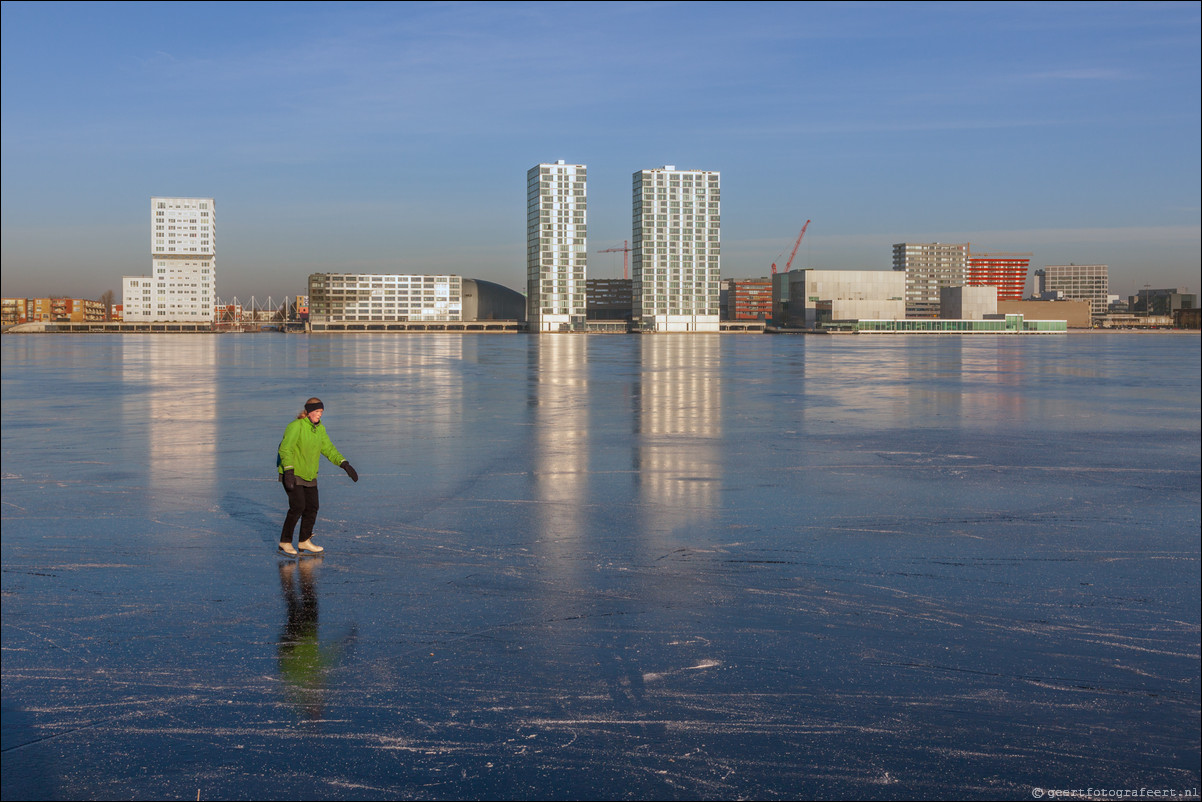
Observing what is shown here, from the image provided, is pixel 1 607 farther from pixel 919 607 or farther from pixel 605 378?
pixel 605 378

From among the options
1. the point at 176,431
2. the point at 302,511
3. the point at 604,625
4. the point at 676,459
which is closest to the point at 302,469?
the point at 302,511

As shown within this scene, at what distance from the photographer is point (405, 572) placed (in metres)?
9.76

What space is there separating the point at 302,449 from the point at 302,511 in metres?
0.66

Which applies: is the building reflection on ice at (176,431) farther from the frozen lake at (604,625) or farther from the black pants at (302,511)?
the black pants at (302,511)

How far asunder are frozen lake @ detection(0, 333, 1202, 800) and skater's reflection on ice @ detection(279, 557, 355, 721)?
0.04 m

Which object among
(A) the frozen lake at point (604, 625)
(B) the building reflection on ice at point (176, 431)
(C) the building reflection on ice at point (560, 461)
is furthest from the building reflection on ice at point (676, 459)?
(B) the building reflection on ice at point (176, 431)

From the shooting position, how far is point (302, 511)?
10398 mm

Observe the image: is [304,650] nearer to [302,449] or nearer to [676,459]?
[302,449]

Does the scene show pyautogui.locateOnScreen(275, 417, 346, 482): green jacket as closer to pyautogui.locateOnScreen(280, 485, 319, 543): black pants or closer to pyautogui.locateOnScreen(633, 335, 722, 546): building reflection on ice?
pyautogui.locateOnScreen(280, 485, 319, 543): black pants

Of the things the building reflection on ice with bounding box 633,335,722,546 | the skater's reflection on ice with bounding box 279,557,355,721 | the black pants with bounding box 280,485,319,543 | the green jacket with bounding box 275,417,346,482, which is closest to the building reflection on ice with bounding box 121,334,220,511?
the black pants with bounding box 280,485,319,543

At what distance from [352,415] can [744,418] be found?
33.0ft

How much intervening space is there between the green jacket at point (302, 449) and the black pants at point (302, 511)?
0.51 ft

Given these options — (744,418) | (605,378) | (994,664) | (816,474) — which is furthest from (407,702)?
(605,378)

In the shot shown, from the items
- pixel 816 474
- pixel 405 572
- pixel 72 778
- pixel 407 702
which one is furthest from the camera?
pixel 816 474
